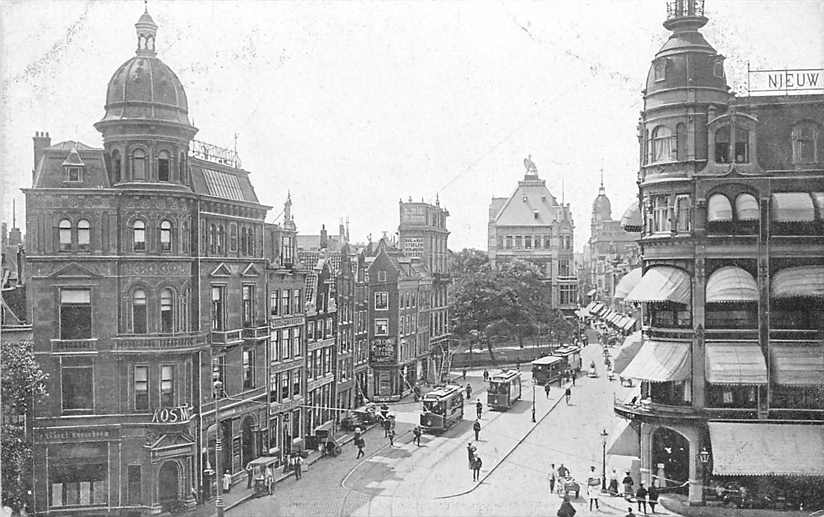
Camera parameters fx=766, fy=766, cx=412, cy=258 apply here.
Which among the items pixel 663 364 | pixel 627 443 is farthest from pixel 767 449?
pixel 627 443

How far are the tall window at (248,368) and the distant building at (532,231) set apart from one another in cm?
6419

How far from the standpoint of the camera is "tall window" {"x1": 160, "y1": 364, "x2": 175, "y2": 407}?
3206cm

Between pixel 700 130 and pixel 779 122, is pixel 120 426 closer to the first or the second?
pixel 700 130

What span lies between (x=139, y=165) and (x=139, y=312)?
6042mm

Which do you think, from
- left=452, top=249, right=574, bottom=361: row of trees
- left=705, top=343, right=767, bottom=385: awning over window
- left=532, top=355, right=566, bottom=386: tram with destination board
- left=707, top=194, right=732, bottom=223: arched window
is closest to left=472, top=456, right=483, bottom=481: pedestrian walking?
left=705, top=343, right=767, bottom=385: awning over window

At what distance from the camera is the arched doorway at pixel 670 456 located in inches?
1339

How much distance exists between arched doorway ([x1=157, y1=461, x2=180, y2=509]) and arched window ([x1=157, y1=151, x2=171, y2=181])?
39.1 ft

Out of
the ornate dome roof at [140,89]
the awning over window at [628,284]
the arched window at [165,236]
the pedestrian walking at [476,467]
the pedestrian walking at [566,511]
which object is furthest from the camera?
the pedestrian walking at [476,467]

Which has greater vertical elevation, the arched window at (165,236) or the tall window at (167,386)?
the arched window at (165,236)

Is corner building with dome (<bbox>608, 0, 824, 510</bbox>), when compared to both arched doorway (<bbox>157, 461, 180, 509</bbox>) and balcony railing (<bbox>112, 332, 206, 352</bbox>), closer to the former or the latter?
balcony railing (<bbox>112, 332, 206, 352</bbox>)

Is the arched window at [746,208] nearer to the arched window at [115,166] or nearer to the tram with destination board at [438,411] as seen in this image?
the tram with destination board at [438,411]

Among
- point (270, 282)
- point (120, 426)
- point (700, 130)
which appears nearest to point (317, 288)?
point (270, 282)

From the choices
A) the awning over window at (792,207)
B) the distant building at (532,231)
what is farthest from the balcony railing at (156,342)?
the distant building at (532,231)

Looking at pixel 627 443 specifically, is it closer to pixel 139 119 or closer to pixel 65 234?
pixel 139 119
